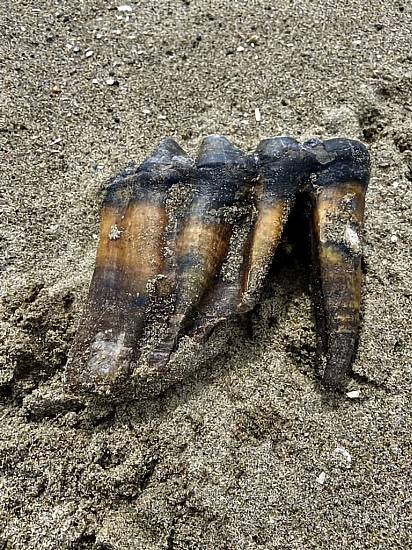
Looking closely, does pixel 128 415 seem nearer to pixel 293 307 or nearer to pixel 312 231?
pixel 293 307

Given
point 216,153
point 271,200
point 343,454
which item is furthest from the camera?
point 216,153

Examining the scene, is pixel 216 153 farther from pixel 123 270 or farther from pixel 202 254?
pixel 123 270

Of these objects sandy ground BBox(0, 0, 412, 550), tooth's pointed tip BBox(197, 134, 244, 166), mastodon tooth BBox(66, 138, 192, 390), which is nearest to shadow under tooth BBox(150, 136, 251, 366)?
tooth's pointed tip BBox(197, 134, 244, 166)

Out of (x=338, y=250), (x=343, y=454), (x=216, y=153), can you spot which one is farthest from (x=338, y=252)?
(x=343, y=454)

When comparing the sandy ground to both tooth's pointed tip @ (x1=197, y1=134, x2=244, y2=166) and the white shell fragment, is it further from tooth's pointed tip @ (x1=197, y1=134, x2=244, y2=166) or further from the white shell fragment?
tooth's pointed tip @ (x1=197, y1=134, x2=244, y2=166)

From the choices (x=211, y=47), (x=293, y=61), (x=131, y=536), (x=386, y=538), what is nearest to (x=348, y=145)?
(x=293, y=61)
